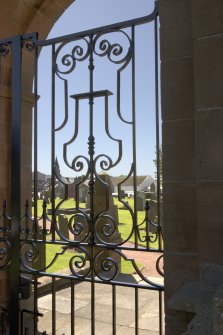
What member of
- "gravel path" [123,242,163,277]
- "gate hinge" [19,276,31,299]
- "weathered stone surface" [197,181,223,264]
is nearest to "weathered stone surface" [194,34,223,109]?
"weathered stone surface" [197,181,223,264]

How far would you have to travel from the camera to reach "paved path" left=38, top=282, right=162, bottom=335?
156 inches

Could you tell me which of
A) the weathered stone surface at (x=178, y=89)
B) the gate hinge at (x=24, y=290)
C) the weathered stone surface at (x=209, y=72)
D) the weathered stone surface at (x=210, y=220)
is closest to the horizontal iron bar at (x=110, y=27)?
the weathered stone surface at (x=178, y=89)

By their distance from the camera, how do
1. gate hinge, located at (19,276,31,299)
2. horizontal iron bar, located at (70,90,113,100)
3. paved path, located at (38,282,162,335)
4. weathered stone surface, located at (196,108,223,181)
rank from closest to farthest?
weathered stone surface, located at (196,108,223,181)
horizontal iron bar, located at (70,90,113,100)
gate hinge, located at (19,276,31,299)
paved path, located at (38,282,162,335)

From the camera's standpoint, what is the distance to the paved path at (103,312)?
397 centimetres

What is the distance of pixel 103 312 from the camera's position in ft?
14.7

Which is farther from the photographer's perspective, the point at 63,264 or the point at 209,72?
the point at 63,264

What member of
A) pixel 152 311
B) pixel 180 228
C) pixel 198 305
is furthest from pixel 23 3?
pixel 152 311

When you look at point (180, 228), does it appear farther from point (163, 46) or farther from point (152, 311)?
point (152, 311)

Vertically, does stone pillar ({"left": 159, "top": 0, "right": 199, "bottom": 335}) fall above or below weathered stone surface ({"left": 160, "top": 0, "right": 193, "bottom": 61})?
below

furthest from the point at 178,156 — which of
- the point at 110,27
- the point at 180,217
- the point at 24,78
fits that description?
the point at 24,78

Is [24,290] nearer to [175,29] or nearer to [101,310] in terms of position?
[101,310]

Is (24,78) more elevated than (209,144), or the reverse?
(24,78)

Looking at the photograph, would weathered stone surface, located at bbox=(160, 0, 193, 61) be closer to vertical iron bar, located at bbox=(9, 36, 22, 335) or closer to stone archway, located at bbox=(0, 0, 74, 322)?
vertical iron bar, located at bbox=(9, 36, 22, 335)

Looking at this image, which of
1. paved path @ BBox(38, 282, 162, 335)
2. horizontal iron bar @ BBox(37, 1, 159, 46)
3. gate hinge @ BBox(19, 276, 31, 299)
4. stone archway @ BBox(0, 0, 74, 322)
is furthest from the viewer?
stone archway @ BBox(0, 0, 74, 322)
